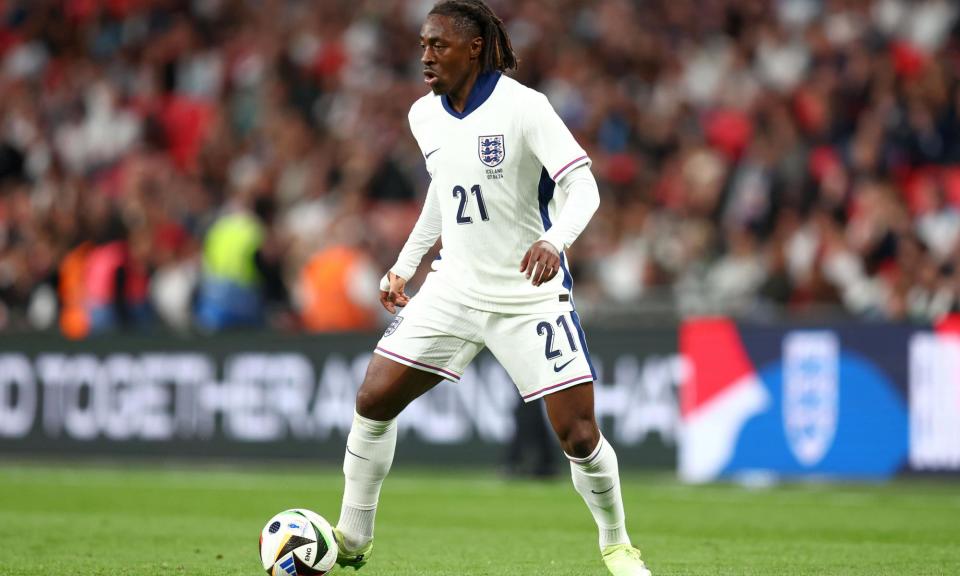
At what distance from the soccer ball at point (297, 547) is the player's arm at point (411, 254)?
1060mm

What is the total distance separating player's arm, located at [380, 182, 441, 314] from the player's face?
0.63 meters

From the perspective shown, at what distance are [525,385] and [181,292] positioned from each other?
1027cm

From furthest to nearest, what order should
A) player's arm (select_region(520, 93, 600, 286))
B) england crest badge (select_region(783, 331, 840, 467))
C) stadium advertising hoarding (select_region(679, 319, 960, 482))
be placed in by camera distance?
england crest badge (select_region(783, 331, 840, 467)) → stadium advertising hoarding (select_region(679, 319, 960, 482)) → player's arm (select_region(520, 93, 600, 286))

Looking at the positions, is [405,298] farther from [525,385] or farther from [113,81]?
[113,81]

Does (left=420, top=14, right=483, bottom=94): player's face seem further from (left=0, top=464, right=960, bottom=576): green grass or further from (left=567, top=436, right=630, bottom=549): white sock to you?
(left=0, top=464, right=960, bottom=576): green grass

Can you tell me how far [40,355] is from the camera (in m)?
15.7

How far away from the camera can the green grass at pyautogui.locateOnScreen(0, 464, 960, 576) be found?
750 cm

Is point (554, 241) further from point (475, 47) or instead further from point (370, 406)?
point (370, 406)

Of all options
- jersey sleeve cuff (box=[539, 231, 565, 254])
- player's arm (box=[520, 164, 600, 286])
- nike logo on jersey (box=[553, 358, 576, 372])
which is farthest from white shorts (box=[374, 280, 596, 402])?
jersey sleeve cuff (box=[539, 231, 565, 254])

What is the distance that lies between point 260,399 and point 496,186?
8.82 meters

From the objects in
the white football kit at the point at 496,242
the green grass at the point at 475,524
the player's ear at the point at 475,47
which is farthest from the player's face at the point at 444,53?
the green grass at the point at 475,524

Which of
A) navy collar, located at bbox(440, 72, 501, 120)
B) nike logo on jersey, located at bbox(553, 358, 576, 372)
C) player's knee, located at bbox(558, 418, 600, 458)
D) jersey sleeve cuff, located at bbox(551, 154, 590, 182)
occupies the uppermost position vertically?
navy collar, located at bbox(440, 72, 501, 120)

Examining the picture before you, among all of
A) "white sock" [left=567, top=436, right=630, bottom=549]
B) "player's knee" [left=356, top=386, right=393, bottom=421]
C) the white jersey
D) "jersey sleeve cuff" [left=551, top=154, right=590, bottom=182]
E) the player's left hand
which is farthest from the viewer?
"player's knee" [left=356, top=386, right=393, bottom=421]

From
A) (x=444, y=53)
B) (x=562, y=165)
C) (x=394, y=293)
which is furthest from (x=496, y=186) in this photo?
(x=394, y=293)
